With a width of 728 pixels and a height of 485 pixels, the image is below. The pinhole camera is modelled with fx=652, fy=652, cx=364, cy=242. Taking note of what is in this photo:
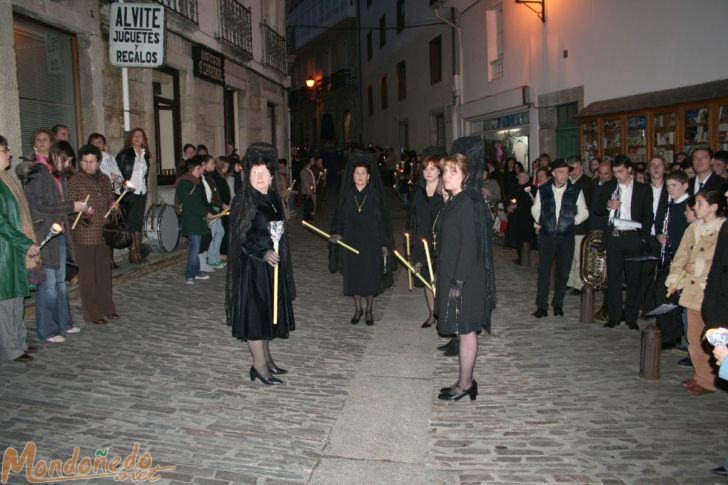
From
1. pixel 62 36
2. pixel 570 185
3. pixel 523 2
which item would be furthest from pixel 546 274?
pixel 523 2

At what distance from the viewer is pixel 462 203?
5.07m

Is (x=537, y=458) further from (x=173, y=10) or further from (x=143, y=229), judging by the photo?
(x=173, y=10)

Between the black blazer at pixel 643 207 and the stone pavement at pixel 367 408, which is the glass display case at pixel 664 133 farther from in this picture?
the stone pavement at pixel 367 408

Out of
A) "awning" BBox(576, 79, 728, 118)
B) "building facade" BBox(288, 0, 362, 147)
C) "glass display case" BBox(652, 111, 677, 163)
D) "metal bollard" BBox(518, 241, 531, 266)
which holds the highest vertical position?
"building facade" BBox(288, 0, 362, 147)

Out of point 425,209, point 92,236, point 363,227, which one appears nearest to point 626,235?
point 425,209

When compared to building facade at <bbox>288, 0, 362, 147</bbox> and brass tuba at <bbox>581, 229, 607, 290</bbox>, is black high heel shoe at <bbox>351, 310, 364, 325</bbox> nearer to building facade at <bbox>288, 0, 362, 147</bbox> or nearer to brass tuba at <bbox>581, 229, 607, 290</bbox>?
brass tuba at <bbox>581, 229, 607, 290</bbox>

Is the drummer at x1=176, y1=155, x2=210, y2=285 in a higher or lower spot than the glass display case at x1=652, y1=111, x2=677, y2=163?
lower

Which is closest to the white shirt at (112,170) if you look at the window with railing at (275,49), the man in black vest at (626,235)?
the man in black vest at (626,235)

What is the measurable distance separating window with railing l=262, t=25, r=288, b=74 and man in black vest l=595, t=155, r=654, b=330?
16.7 m

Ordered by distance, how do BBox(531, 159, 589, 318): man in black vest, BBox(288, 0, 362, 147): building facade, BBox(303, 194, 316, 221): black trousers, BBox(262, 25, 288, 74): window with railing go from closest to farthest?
BBox(531, 159, 589, 318): man in black vest < BBox(303, 194, 316, 221): black trousers < BBox(262, 25, 288, 74): window with railing < BBox(288, 0, 362, 147): building facade

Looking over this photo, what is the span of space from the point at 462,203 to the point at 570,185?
339 cm

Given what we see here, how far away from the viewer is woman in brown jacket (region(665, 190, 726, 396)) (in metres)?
5.45

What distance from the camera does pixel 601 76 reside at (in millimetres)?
14289

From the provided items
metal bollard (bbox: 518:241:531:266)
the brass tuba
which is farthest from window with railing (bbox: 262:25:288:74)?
the brass tuba
